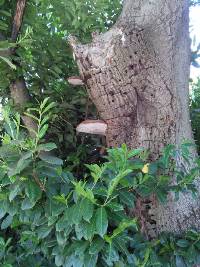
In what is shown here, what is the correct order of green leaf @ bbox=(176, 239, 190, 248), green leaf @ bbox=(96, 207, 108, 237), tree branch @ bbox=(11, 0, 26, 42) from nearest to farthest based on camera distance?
green leaf @ bbox=(96, 207, 108, 237) → green leaf @ bbox=(176, 239, 190, 248) → tree branch @ bbox=(11, 0, 26, 42)

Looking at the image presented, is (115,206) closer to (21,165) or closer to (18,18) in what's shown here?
(21,165)

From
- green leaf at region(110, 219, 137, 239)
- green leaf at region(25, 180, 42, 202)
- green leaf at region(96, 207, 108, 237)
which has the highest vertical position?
green leaf at region(25, 180, 42, 202)

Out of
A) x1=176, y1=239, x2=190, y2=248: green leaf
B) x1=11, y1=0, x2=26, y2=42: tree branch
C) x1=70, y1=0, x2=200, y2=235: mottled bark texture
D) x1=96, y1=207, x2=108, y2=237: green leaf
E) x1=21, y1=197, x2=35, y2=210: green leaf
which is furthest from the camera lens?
x1=11, y1=0, x2=26, y2=42: tree branch

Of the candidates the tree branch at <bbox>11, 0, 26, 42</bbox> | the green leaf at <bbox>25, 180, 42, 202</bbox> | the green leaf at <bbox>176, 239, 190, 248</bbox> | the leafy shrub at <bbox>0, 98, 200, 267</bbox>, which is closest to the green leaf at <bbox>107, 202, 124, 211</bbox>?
the leafy shrub at <bbox>0, 98, 200, 267</bbox>

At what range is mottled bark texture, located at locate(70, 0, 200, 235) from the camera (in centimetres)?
151

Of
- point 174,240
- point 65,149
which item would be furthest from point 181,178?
point 65,149

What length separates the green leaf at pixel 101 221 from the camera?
1.01 meters

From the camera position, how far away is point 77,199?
107 cm

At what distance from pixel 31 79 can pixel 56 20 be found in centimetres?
41

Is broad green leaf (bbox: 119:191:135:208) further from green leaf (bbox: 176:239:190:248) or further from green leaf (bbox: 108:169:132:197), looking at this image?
green leaf (bbox: 176:239:190:248)

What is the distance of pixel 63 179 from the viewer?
1.20m

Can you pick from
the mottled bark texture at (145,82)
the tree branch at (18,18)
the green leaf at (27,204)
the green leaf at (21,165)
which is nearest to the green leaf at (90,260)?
the green leaf at (27,204)

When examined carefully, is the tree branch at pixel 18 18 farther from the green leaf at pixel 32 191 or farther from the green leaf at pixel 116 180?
the green leaf at pixel 116 180

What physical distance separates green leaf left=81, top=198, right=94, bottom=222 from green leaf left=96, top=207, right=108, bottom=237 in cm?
3
